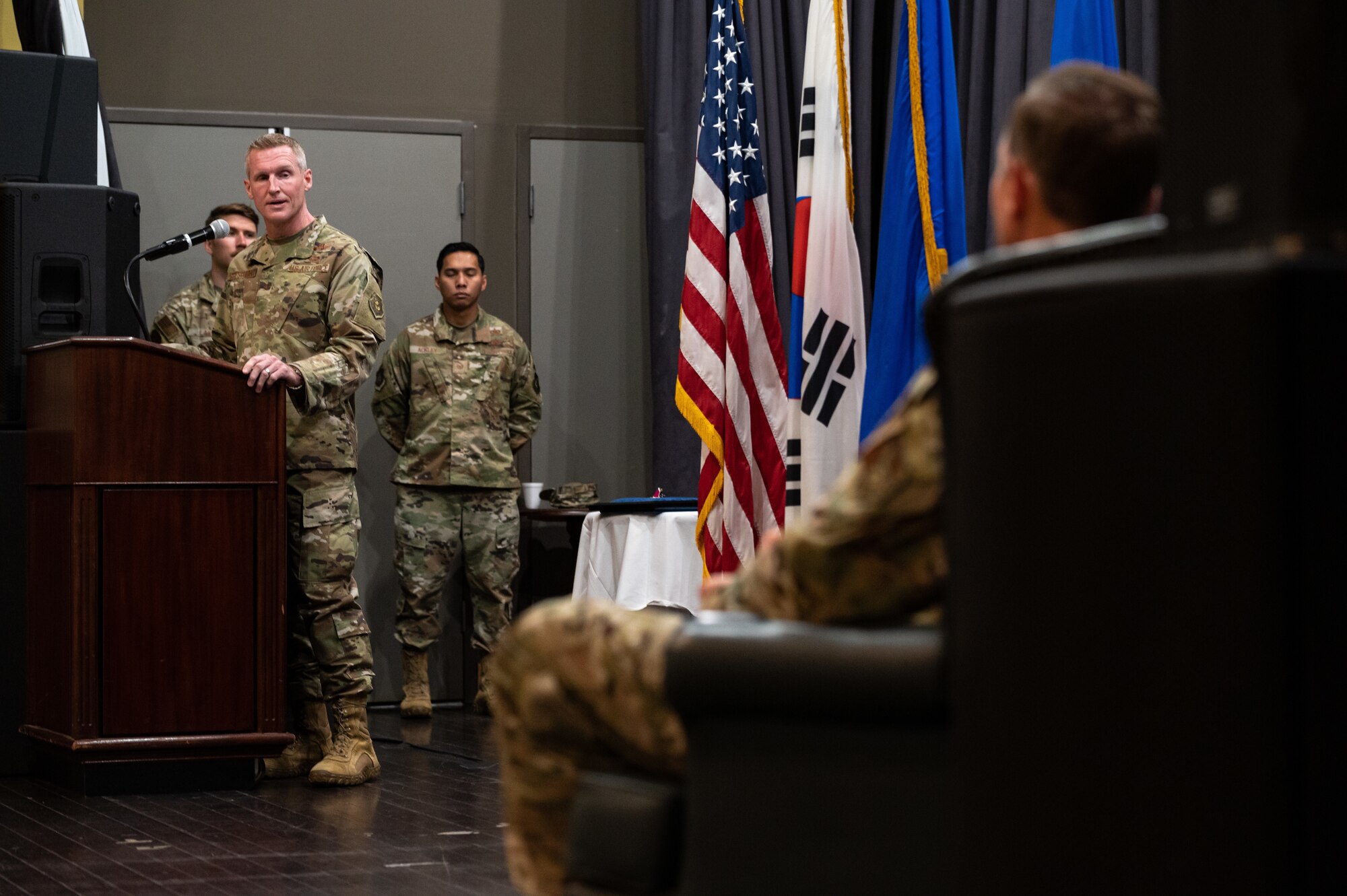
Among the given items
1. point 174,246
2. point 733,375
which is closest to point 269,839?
point 174,246

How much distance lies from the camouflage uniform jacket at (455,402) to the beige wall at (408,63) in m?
0.37

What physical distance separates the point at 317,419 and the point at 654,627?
2535 mm

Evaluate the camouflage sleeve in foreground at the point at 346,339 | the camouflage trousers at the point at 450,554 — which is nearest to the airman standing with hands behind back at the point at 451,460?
the camouflage trousers at the point at 450,554

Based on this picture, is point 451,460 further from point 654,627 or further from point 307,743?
point 654,627

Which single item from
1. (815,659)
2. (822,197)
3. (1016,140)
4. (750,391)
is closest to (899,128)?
(822,197)

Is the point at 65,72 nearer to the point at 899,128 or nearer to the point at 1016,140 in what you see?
the point at 899,128

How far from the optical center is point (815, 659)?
1.19 meters

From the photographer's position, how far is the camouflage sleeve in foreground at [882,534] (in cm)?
122

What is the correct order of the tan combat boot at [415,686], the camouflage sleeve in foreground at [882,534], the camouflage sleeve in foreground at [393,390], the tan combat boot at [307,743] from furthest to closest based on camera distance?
the camouflage sleeve in foreground at [393,390]
the tan combat boot at [415,686]
the tan combat boot at [307,743]
the camouflage sleeve in foreground at [882,534]

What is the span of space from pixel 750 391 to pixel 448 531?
6.01 ft

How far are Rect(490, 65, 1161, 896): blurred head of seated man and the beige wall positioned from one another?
4491 millimetres

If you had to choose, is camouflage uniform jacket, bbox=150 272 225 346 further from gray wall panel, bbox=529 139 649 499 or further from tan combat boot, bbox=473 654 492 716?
tan combat boot, bbox=473 654 492 716

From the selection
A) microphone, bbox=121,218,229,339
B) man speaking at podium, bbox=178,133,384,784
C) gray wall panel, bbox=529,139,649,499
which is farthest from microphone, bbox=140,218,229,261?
gray wall panel, bbox=529,139,649,499

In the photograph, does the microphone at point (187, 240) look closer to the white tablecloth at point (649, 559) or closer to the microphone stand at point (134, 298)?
the microphone stand at point (134, 298)
